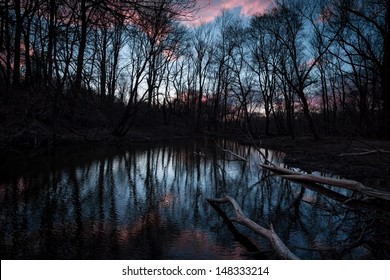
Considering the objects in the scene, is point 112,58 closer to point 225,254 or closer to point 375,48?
point 375,48

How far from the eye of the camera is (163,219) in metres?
5.46

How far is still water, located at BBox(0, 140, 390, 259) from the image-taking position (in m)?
4.12

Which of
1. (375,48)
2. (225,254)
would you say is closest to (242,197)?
(225,254)

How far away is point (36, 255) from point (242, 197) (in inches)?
184

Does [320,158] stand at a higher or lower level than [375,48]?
lower

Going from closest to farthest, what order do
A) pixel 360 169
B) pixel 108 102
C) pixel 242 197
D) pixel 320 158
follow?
pixel 242 197 → pixel 360 169 → pixel 320 158 → pixel 108 102

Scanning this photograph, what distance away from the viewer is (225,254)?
4.07 m

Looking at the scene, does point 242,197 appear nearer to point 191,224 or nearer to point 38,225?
point 191,224

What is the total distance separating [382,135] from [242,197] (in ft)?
54.8

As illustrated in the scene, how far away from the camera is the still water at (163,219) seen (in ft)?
13.5

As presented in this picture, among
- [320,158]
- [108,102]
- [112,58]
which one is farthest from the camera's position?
[112,58]

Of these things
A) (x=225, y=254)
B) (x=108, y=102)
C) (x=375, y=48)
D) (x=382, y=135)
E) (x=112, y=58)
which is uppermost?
(x=112, y=58)

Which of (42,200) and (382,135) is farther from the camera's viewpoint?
(382,135)

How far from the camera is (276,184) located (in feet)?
29.8
